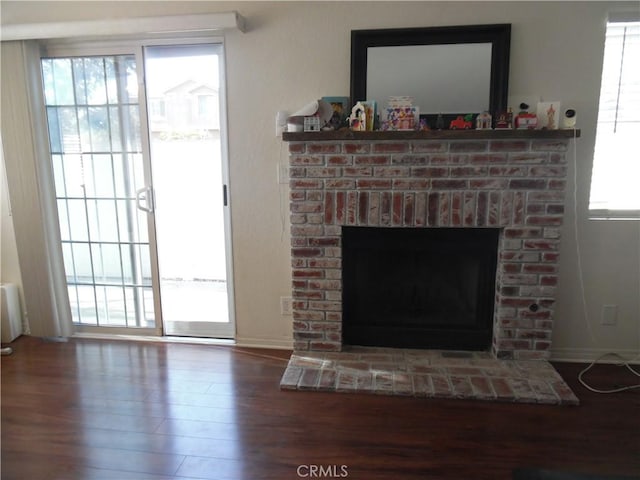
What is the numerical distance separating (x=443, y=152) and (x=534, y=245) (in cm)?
78

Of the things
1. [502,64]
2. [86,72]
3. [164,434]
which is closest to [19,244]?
[86,72]

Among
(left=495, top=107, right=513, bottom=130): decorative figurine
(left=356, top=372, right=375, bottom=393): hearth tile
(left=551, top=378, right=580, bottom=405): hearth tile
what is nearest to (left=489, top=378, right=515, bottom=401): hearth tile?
(left=551, top=378, right=580, bottom=405): hearth tile

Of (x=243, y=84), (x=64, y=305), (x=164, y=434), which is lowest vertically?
(x=164, y=434)

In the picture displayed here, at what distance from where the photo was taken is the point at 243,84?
2.61m

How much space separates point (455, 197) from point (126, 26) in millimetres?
2235

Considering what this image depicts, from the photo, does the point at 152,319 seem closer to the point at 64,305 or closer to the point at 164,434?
the point at 64,305

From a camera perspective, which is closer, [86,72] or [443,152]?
[443,152]

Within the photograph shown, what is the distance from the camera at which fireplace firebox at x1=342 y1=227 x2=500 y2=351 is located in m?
2.60

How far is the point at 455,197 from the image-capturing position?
2406 mm

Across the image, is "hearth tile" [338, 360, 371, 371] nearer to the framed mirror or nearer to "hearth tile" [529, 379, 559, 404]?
"hearth tile" [529, 379, 559, 404]

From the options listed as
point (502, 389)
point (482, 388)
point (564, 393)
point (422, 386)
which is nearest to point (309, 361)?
point (422, 386)

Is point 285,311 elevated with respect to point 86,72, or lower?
lower

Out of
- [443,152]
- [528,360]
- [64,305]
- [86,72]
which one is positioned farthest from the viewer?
[64,305]

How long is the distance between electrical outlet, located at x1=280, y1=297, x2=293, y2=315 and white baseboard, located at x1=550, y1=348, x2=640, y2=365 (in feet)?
5.75
